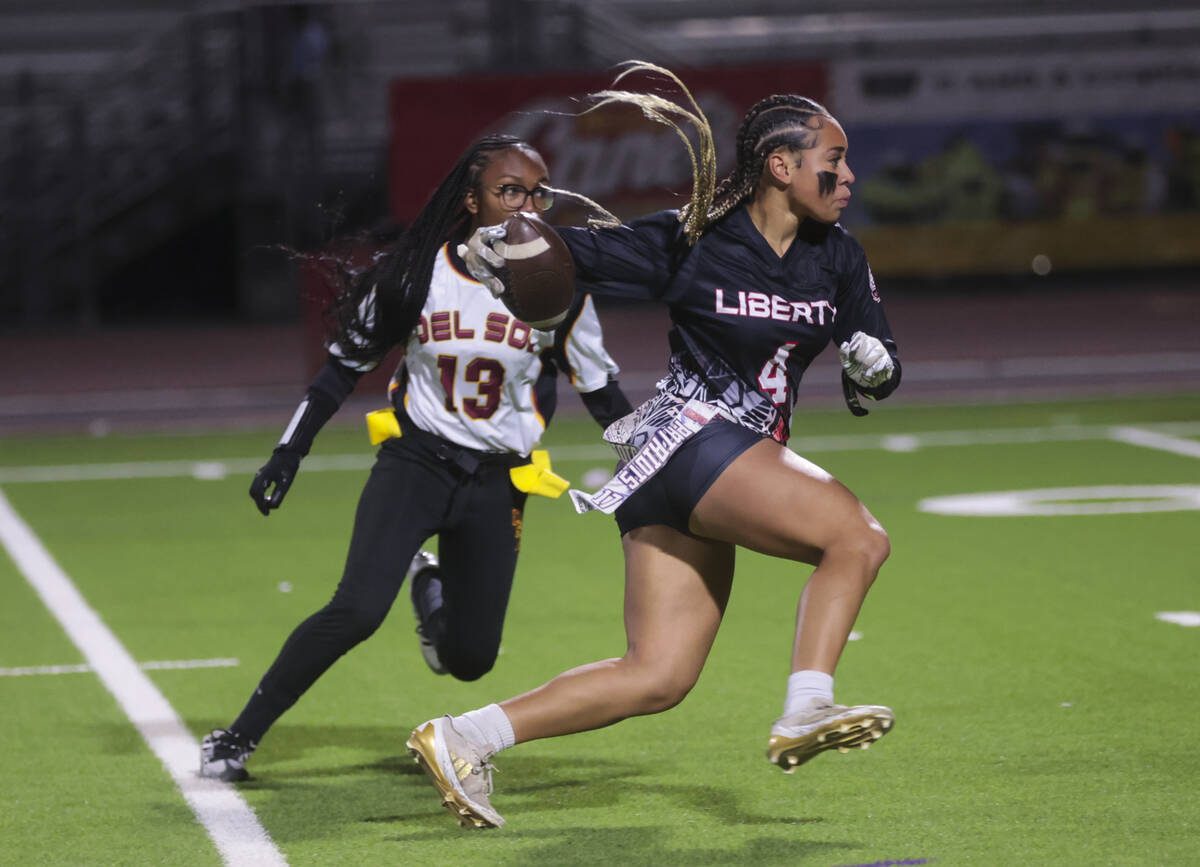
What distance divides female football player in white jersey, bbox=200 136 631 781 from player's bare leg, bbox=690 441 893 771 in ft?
3.69

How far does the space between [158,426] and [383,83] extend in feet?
27.0

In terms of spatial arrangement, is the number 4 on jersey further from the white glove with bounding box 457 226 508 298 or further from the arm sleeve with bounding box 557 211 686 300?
the white glove with bounding box 457 226 508 298

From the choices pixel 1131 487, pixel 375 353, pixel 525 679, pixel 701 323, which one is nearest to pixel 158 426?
pixel 1131 487

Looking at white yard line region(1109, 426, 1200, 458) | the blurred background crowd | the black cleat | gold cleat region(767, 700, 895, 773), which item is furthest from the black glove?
the blurred background crowd

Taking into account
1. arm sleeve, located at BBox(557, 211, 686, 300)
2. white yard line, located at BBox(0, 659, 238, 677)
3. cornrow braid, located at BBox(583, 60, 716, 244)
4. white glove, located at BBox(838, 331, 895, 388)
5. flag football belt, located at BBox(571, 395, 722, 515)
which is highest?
cornrow braid, located at BBox(583, 60, 716, 244)

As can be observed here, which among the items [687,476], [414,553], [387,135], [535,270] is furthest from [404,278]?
[387,135]

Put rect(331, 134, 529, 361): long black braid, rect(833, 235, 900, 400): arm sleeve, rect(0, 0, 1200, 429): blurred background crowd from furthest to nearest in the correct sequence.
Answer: rect(0, 0, 1200, 429): blurred background crowd, rect(331, 134, 529, 361): long black braid, rect(833, 235, 900, 400): arm sleeve

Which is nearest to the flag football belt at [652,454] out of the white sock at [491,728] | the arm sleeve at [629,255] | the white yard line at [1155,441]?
the arm sleeve at [629,255]

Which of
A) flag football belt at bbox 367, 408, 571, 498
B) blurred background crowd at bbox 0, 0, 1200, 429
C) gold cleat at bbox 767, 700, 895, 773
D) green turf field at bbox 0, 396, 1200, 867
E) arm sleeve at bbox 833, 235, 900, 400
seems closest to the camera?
gold cleat at bbox 767, 700, 895, 773

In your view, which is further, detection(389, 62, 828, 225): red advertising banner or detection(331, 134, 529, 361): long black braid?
detection(389, 62, 828, 225): red advertising banner

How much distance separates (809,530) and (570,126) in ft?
42.5

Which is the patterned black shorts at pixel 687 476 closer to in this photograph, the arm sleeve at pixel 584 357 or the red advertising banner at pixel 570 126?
the arm sleeve at pixel 584 357

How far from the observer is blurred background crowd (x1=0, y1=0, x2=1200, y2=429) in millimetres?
21031

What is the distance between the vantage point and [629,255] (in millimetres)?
4461
